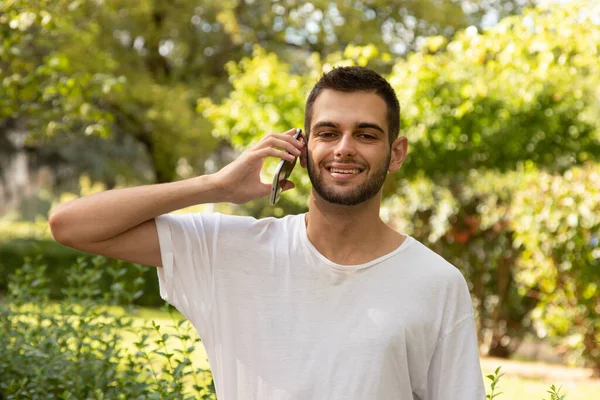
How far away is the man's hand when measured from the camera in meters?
2.30

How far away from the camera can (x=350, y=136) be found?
2.28 metres

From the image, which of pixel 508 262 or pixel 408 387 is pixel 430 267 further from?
pixel 508 262

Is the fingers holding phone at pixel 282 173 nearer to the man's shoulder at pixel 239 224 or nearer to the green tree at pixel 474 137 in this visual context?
the man's shoulder at pixel 239 224

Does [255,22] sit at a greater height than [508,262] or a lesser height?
greater

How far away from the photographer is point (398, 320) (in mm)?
2174

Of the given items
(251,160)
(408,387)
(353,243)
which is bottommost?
(408,387)

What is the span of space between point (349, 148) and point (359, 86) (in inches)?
7.4

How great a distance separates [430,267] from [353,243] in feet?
0.74

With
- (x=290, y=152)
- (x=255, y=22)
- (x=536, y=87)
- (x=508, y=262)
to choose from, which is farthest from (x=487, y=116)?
(x=255, y=22)

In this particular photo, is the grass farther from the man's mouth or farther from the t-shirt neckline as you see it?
the man's mouth

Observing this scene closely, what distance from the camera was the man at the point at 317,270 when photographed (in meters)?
2.19

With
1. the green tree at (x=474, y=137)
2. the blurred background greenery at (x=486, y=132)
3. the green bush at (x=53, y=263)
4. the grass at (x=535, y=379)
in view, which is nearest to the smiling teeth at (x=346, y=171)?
the blurred background greenery at (x=486, y=132)

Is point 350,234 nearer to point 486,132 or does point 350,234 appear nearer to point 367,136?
point 367,136

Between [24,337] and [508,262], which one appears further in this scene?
[508,262]
